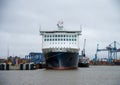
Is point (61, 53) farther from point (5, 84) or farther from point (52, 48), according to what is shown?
point (5, 84)

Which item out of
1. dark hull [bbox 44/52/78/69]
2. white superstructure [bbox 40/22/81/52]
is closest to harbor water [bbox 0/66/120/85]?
dark hull [bbox 44/52/78/69]

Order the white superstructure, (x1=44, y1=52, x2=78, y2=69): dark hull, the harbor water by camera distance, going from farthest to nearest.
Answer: the white superstructure < (x1=44, y1=52, x2=78, y2=69): dark hull < the harbor water

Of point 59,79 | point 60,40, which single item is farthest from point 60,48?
point 59,79

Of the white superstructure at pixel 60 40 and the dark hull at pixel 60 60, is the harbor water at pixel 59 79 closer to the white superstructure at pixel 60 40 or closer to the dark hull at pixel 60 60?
the dark hull at pixel 60 60

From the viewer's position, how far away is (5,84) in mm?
33469

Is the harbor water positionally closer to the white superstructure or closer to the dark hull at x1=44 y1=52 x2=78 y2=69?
the dark hull at x1=44 y1=52 x2=78 y2=69

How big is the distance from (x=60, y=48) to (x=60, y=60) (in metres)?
2.46

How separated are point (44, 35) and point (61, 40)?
4205mm

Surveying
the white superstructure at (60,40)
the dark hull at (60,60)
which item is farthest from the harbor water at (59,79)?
the white superstructure at (60,40)

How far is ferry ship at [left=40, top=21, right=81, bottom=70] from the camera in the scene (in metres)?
63.1

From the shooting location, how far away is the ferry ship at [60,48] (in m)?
63.1

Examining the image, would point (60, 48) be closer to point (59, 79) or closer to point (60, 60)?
point (60, 60)

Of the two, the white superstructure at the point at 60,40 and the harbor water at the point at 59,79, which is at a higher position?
the white superstructure at the point at 60,40

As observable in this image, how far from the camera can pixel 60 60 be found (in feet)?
206
